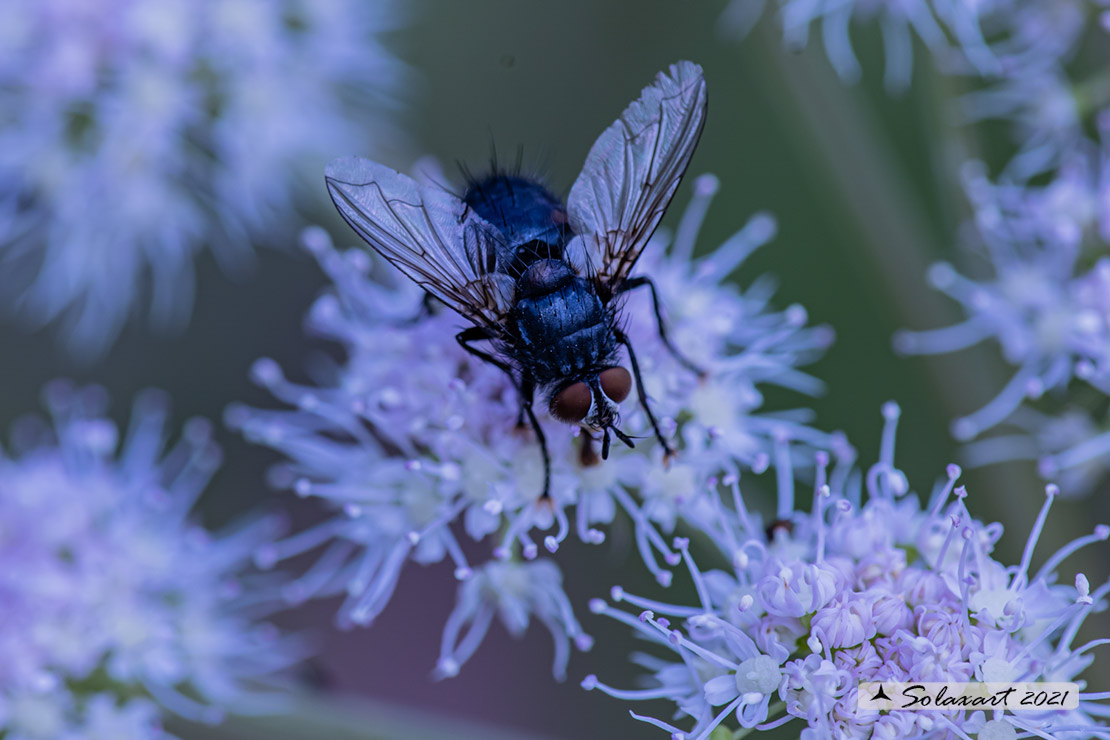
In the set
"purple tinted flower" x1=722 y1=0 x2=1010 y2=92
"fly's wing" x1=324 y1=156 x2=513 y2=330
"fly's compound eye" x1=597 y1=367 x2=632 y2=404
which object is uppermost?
"purple tinted flower" x1=722 y1=0 x2=1010 y2=92

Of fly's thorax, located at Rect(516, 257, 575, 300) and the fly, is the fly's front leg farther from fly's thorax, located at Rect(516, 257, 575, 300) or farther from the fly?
fly's thorax, located at Rect(516, 257, 575, 300)

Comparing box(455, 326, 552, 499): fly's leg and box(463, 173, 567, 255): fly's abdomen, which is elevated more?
box(463, 173, 567, 255): fly's abdomen

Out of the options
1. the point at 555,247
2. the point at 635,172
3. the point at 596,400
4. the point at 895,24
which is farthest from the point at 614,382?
the point at 895,24

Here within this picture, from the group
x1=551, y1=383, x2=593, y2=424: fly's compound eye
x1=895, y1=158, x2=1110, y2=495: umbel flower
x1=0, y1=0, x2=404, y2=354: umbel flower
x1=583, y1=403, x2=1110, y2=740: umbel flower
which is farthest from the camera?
x1=0, y1=0, x2=404, y2=354: umbel flower

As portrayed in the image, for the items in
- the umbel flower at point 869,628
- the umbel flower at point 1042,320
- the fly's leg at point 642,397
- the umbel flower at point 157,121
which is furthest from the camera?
the umbel flower at point 157,121

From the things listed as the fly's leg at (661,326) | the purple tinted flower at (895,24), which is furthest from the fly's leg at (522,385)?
the purple tinted flower at (895,24)

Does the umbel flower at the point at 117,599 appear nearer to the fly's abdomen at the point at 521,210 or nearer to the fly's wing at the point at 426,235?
the fly's wing at the point at 426,235

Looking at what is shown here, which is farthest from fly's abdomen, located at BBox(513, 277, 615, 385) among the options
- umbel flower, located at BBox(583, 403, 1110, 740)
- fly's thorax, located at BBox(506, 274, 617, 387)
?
umbel flower, located at BBox(583, 403, 1110, 740)
